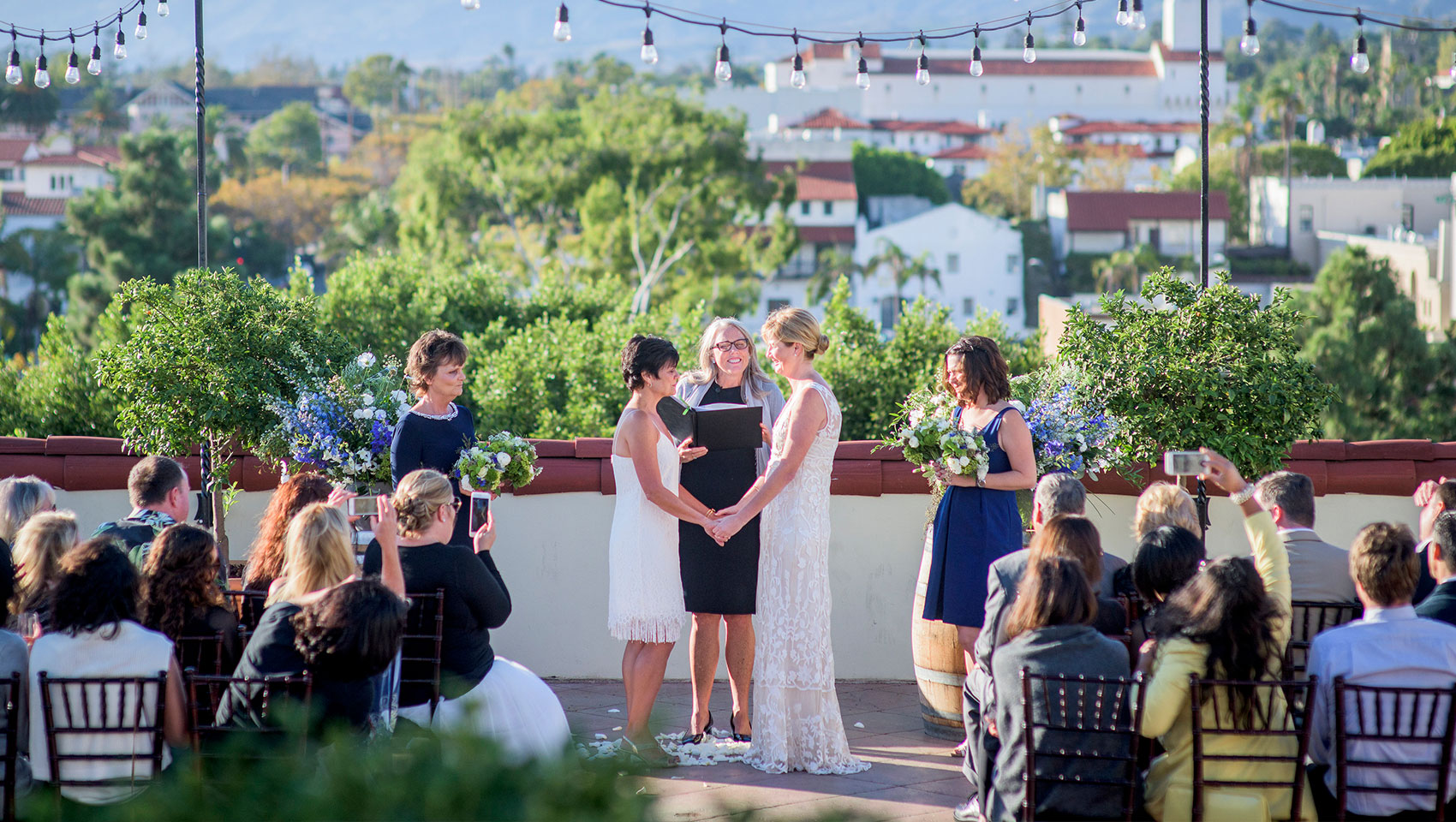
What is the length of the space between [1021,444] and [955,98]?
123895 mm

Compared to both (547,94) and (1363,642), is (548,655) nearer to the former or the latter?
(1363,642)

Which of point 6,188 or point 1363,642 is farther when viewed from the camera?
point 6,188

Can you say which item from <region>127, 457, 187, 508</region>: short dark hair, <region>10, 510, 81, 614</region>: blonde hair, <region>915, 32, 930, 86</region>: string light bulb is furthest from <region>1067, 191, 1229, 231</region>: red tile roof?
<region>10, 510, 81, 614</region>: blonde hair

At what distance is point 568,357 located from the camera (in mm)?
13047

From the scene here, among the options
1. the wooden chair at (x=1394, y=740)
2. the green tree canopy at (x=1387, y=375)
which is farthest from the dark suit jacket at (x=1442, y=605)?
the green tree canopy at (x=1387, y=375)

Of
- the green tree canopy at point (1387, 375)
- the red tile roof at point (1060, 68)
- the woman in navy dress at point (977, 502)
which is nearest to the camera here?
the woman in navy dress at point (977, 502)

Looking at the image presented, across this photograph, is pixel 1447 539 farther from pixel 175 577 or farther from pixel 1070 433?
pixel 175 577

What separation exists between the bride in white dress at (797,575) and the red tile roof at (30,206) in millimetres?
63549

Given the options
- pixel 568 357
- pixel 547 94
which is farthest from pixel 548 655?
pixel 547 94

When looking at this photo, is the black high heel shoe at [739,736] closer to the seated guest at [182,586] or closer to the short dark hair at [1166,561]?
the short dark hair at [1166,561]

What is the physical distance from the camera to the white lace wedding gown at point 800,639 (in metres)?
4.70

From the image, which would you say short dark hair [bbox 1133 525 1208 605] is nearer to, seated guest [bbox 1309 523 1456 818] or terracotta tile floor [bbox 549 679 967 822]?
seated guest [bbox 1309 523 1456 818]

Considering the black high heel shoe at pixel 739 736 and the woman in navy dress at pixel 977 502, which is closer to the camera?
the woman in navy dress at pixel 977 502

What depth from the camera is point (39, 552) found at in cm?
391
